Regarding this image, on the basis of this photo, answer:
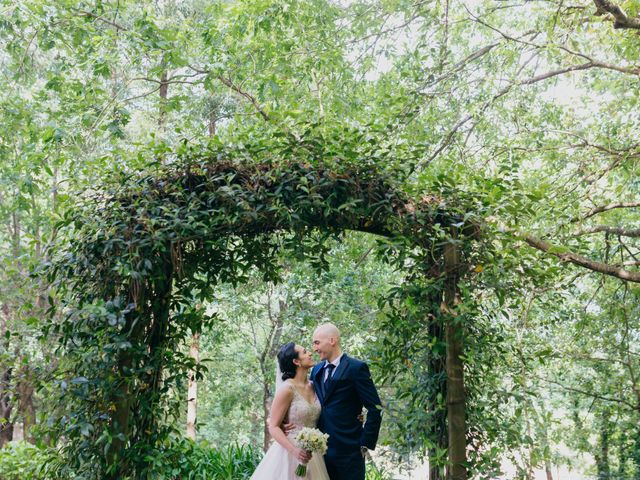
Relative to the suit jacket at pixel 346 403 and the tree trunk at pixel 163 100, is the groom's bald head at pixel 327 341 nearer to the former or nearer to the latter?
the suit jacket at pixel 346 403

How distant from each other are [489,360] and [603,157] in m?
3.06

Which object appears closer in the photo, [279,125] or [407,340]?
[279,125]

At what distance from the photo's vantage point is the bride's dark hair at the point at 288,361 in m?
3.80

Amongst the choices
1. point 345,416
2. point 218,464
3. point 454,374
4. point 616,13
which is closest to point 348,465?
point 345,416

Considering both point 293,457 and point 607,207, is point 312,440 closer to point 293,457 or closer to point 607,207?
point 293,457

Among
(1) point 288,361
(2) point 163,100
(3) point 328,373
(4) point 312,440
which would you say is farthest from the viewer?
(2) point 163,100

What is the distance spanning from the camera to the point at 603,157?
588cm

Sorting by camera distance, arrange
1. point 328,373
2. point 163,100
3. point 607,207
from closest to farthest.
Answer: point 328,373, point 607,207, point 163,100

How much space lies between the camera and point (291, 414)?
3.76 metres

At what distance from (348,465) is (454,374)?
83cm

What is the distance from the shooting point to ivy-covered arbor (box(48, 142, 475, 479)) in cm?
340

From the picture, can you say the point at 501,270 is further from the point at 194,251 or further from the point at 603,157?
the point at 603,157

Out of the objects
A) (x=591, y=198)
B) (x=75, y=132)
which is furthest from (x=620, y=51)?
(x=75, y=132)

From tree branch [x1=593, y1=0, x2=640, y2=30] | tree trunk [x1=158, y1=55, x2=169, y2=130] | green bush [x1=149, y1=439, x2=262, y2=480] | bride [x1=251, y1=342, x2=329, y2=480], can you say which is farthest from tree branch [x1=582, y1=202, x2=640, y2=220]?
tree trunk [x1=158, y1=55, x2=169, y2=130]
